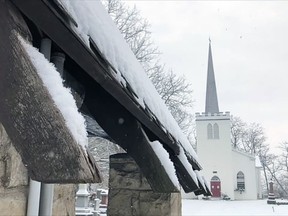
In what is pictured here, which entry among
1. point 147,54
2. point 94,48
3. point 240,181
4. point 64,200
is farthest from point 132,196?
point 240,181

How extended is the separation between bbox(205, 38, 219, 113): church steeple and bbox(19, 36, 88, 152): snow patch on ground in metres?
30.3

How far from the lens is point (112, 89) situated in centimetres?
133

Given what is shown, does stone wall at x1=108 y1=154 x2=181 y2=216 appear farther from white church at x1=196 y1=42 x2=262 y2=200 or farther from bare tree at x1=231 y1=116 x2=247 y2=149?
bare tree at x1=231 y1=116 x2=247 y2=149

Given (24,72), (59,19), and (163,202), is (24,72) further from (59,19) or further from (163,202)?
(163,202)

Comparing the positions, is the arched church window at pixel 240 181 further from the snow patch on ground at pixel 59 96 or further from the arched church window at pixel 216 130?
the snow patch on ground at pixel 59 96

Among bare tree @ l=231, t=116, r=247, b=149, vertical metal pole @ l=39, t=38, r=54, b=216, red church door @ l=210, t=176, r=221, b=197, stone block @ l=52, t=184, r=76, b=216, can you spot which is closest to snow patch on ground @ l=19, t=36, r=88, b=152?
vertical metal pole @ l=39, t=38, r=54, b=216

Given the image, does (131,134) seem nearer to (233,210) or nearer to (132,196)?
(132,196)

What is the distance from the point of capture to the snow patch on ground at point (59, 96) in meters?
0.89

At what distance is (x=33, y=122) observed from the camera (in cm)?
86

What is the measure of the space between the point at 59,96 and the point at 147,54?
14.1 m

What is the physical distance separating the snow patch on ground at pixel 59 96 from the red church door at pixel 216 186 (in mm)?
28607

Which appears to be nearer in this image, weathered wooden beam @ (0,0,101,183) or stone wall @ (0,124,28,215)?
weathered wooden beam @ (0,0,101,183)

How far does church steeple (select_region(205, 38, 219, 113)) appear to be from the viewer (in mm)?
30844

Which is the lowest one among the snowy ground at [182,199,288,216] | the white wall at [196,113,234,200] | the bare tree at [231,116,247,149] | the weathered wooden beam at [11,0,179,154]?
the snowy ground at [182,199,288,216]
